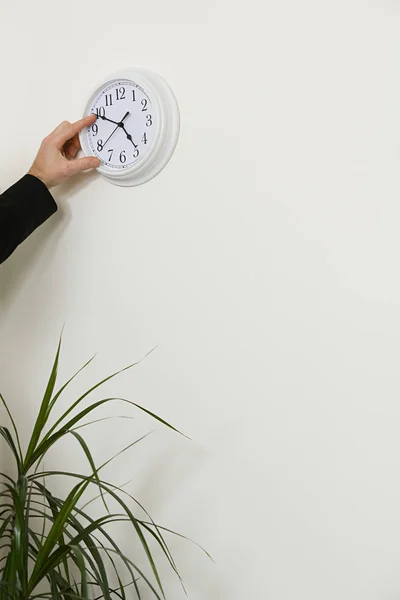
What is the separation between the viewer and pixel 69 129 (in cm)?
160

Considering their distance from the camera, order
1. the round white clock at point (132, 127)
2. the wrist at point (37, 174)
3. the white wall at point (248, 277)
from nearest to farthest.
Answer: the white wall at point (248, 277) < the round white clock at point (132, 127) < the wrist at point (37, 174)

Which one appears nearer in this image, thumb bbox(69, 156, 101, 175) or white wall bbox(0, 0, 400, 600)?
white wall bbox(0, 0, 400, 600)

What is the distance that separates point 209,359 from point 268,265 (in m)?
0.26

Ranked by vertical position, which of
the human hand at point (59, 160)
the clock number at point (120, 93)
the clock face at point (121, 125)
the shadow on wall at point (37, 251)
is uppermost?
the clock number at point (120, 93)

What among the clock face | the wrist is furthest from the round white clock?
the wrist

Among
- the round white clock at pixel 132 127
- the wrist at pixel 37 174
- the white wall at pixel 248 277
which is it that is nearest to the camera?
the white wall at pixel 248 277

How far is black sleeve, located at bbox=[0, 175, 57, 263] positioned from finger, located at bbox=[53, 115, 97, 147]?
11 centimetres

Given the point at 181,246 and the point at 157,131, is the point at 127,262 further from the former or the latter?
the point at 157,131

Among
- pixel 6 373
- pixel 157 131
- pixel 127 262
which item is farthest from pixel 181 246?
pixel 6 373

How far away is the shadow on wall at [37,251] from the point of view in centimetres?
169

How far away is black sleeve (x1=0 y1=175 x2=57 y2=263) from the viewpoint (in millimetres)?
1560

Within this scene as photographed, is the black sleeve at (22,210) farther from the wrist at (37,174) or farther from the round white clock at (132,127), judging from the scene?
the round white clock at (132,127)

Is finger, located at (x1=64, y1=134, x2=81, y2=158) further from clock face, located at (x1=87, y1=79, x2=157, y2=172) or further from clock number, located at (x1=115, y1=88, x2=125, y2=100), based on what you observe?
clock number, located at (x1=115, y1=88, x2=125, y2=100)

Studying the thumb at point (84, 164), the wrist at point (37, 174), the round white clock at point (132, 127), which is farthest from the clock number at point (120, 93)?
the wrist at point (37, 174)
